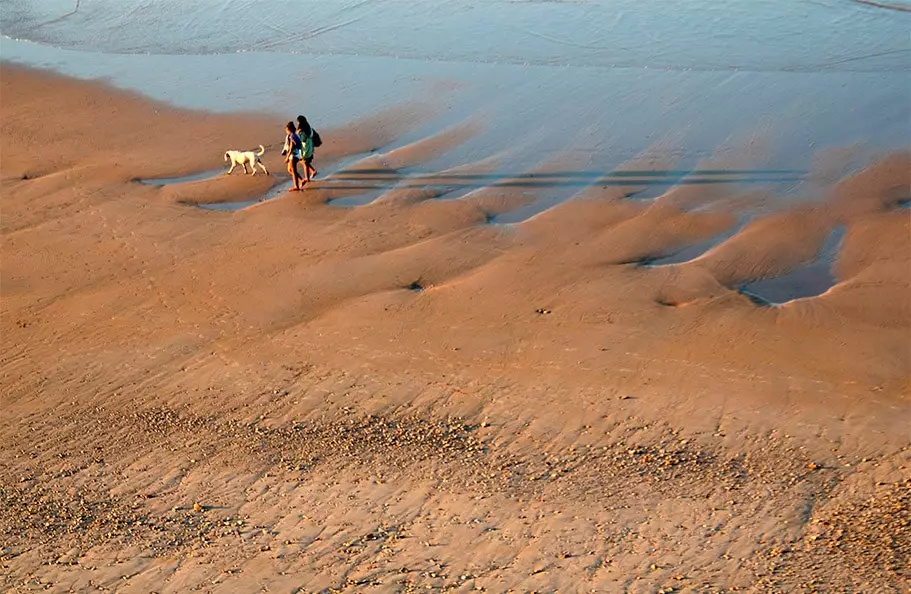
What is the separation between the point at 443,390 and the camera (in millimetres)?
9859

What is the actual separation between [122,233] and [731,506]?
9.51 metres

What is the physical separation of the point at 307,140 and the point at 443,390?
6.38 meters

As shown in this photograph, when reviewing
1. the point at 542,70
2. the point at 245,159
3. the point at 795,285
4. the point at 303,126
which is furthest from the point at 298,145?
the point at 795,285

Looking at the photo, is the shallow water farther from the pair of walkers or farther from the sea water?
the pair of walkers

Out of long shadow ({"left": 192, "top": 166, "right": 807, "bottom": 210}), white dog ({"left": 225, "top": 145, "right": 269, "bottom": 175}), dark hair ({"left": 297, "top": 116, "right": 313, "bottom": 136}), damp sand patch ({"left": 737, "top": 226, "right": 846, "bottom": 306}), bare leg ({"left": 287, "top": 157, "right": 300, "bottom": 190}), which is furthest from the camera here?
white dog ({"left": 225, "top": 145, "right": 269, "bottom": 175})

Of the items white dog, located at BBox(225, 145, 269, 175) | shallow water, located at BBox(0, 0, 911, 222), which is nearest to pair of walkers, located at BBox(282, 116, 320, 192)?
white dog, located at BBox(225, 145, 269, 175)

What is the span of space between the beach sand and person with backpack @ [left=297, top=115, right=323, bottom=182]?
1.31ft

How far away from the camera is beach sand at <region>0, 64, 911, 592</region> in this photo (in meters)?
7.53

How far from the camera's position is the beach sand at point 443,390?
7.53 meters

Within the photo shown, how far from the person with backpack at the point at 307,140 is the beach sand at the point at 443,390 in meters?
0.40

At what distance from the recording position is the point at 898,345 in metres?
10.2

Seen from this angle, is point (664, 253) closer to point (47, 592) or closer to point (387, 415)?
point (387, 415)

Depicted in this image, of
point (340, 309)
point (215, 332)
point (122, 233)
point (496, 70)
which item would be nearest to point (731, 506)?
point (340, 309)

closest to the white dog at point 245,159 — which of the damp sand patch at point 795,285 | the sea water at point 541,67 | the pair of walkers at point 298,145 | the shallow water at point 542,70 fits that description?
the pair of walkers at point 298,145
